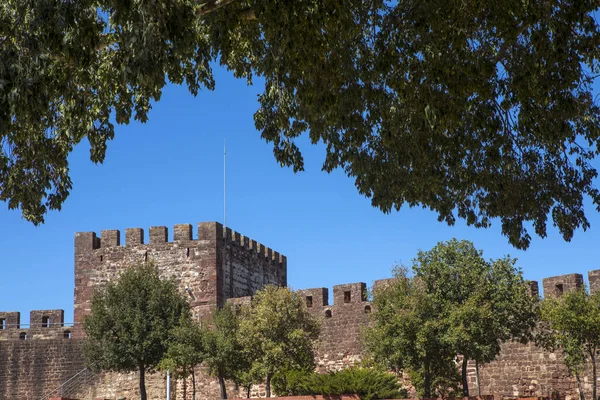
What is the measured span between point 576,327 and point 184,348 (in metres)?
14.2

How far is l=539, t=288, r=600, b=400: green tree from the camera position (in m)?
27.4

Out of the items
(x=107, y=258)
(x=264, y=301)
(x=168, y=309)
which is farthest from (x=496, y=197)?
(x=107, y=258)

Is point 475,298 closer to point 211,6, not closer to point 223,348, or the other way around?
point 223,348

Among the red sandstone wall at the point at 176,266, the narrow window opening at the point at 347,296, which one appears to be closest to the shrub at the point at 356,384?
the narrow window opening at the point at 347,296

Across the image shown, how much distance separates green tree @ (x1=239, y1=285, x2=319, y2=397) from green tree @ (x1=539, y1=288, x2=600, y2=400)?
825 centimetres

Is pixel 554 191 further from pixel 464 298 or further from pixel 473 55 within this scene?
pixel 464 298

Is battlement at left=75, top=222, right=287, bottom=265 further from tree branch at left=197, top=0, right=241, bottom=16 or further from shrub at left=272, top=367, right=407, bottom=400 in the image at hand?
tree branch at left=197, top=0, right=241, bottom=16

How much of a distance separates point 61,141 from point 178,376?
18.0m

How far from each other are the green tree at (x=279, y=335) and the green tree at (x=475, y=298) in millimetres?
4784

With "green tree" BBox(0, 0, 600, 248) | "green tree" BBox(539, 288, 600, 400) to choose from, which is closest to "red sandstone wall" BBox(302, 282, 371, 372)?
"green tree" BBox(539, 288, 600, 400)

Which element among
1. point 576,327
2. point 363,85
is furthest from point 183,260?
point 363,85

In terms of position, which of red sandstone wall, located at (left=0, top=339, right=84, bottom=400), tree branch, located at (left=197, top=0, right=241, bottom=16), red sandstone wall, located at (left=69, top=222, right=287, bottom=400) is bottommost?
red sandstone wall, located at (left=0, top=339, right=84, bottom=400)

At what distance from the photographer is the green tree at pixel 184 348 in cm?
3212

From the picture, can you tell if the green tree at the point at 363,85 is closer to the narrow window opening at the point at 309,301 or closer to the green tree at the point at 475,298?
the green tree at the point at 475,298
